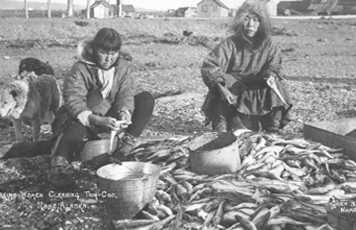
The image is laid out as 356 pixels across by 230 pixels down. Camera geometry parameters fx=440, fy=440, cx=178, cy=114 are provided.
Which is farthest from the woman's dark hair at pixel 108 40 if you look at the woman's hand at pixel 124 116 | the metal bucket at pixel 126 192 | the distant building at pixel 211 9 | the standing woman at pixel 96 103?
the distant building at pixel 211 9

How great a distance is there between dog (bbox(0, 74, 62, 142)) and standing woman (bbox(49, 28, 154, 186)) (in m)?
1.14

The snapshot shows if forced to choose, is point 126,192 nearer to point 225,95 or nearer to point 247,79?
point 225,95

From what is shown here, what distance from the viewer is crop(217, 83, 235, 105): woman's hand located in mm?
5452

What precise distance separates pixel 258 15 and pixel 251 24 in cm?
19

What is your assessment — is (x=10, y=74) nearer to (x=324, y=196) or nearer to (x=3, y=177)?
(x=3, y=177)

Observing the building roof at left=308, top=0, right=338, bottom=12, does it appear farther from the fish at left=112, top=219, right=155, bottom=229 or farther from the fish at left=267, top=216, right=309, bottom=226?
the fish at left=112, top=219, right=155, bottom=229

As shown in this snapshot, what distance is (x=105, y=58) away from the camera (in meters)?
4.54

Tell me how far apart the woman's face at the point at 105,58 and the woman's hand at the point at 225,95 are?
1.49m

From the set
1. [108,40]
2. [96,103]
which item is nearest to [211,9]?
[96,103]

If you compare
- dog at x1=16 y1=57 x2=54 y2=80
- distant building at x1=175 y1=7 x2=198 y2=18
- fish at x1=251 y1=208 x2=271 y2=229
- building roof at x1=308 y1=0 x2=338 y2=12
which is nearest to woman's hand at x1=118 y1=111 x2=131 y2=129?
fish at x1=251 y1=208 x2=271 y2=229

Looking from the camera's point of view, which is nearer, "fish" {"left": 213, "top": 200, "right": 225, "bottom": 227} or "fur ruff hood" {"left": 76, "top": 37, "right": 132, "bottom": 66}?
"fish" {"left": 213, "top": 200, "right": 225, "bottom": 227}

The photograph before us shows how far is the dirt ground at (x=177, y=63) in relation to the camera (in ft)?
21.1

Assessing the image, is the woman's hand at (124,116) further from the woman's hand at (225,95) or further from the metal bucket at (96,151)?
the woman's hand at (225,95)

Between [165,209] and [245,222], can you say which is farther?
[165,209]
